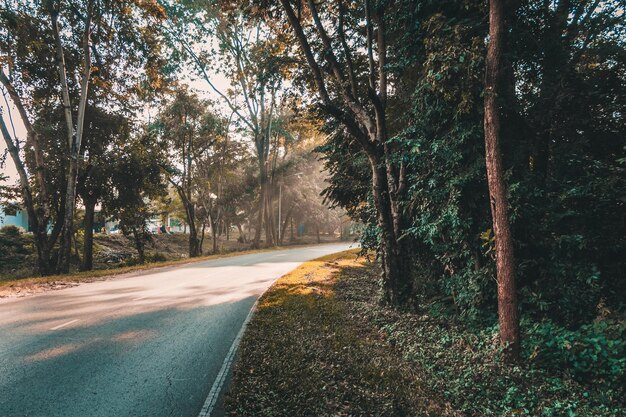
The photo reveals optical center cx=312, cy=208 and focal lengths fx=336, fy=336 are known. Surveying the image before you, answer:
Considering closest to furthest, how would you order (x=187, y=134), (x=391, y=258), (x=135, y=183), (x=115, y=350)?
1. (x=115, y=350)
2. (x=391, y=258)
3. (x=135, y=183)
4. (x=187, y=134)

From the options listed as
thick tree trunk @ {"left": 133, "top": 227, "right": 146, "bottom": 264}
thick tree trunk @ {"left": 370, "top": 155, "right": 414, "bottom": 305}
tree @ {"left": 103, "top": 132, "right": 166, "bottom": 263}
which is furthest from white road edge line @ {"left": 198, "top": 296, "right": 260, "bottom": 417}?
thick tree trunk @ {"left": 133, "top": 227, "right": 146, "bottom": 264}

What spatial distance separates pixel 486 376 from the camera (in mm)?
5090

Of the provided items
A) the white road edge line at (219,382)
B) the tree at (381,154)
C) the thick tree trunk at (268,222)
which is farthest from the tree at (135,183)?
the white road edge line at (219,382)

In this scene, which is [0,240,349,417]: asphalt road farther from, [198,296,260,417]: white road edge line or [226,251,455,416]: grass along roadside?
[226,251,455,416]: grass along roadside

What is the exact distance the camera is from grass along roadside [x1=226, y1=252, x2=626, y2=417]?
4.33 metres

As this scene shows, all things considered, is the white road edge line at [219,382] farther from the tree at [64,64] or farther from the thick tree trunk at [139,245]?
the thick tree trunk at [139,245]

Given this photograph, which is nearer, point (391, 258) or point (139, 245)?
point (391, 258)

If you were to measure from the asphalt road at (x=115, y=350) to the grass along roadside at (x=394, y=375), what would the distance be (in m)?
0.70

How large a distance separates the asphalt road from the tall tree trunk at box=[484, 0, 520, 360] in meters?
4.72

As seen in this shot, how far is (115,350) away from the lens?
6.00 m

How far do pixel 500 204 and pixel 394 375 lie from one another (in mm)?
3244

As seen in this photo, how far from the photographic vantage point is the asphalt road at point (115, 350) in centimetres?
430

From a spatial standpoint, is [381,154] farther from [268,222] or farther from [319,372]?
[268,222]

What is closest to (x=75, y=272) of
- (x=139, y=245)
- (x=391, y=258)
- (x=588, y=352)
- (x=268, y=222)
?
(x=139, y=245)
